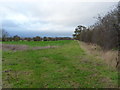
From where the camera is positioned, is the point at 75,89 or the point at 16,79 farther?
the point at 16,79

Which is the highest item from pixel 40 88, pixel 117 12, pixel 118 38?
pixel 117 12

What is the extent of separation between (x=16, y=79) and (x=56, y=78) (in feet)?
5.31

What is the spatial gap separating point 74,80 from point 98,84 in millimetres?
934

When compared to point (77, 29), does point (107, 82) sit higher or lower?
lower

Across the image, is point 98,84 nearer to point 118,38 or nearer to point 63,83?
point 63,83

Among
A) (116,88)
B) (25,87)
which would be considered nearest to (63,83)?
(25,87)

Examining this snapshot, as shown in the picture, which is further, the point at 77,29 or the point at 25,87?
the point at 77,29

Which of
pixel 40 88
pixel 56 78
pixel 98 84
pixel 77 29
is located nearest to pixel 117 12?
pixel 98 84

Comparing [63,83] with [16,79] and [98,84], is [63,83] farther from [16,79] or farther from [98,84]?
[16,79]

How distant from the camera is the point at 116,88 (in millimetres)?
4754

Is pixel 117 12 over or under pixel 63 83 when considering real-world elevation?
over

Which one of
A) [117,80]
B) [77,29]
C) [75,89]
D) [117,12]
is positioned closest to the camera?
[75,89]

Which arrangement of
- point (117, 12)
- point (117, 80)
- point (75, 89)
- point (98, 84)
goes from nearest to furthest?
point (75, 89) → point (98, 84) → point (117, 80) → point (117, 12)

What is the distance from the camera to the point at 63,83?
523 centimetres
